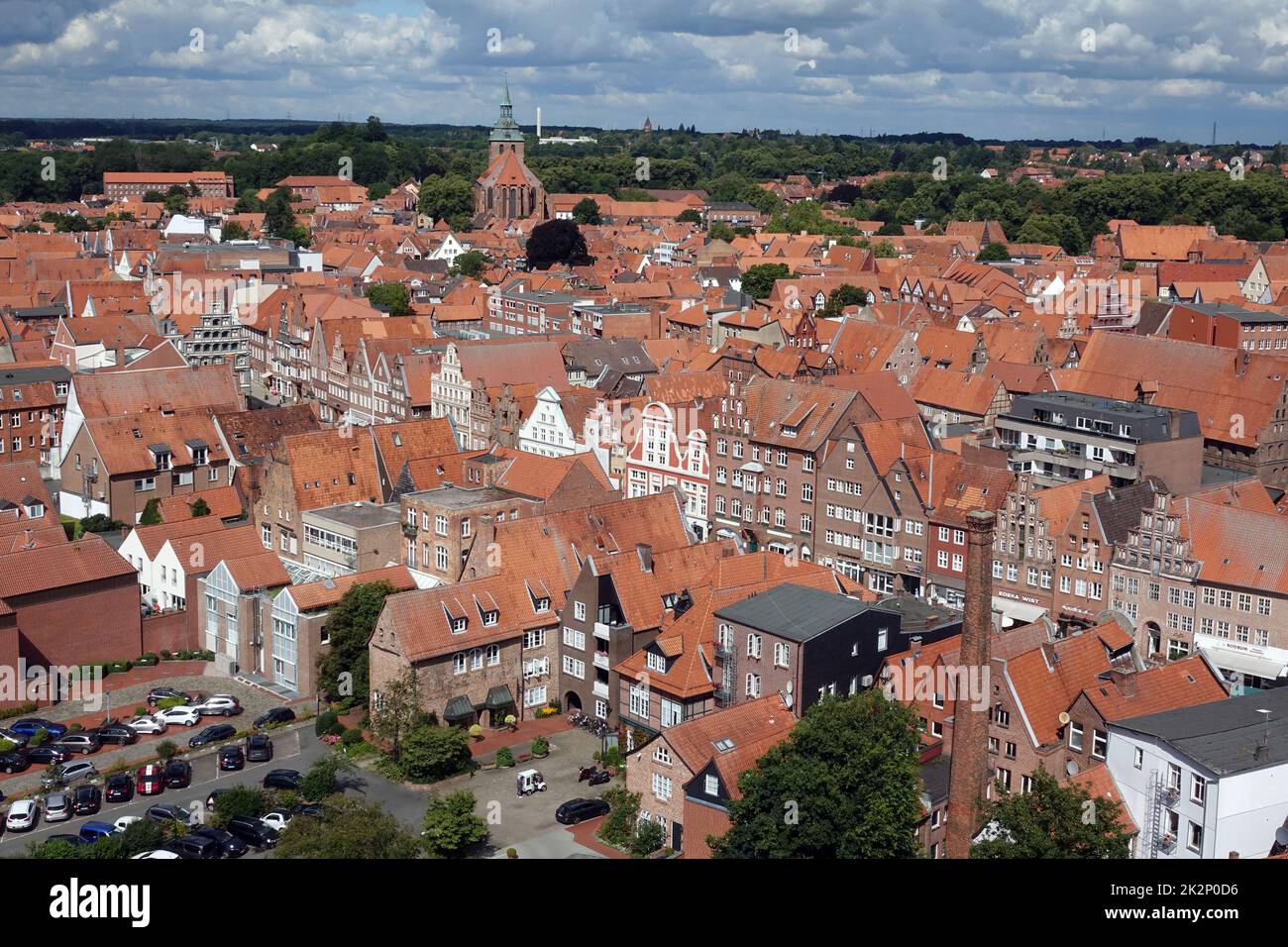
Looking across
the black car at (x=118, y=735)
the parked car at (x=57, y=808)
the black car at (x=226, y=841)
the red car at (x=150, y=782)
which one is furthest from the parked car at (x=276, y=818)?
the black car at (x=118, y=735)

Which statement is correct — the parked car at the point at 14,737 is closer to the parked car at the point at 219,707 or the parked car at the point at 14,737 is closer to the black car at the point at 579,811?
the parked car at the point at 219,707

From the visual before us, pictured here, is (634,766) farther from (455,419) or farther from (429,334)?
(429,334)

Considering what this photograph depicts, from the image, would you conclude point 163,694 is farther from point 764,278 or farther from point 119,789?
point 764,278

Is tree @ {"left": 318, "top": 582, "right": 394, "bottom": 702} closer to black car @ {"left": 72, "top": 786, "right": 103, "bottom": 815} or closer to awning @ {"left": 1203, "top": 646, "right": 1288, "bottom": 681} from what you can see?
black car @ {"left": 72, "top": 786, "right": 103, "bottom": 815}

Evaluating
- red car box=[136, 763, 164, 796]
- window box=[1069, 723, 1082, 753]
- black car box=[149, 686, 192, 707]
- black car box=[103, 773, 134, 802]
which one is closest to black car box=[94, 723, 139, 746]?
black car box=[149, 686, 192, 707]

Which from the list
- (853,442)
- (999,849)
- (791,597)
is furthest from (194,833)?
(853,442)

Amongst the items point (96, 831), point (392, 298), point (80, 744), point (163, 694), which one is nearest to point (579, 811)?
point (96, 831)
